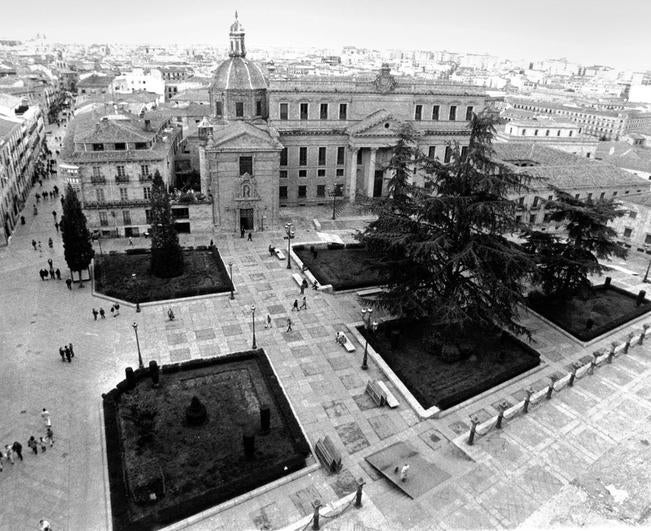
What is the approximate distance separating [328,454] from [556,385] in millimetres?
15586

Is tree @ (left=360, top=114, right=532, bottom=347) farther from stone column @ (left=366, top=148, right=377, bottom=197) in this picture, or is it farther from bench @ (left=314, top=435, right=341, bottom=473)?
stone column @ (left=366, top=148, right=377, bottom=197)

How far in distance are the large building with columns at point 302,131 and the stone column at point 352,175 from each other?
136mm

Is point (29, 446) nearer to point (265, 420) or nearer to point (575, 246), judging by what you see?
point (265, 420)

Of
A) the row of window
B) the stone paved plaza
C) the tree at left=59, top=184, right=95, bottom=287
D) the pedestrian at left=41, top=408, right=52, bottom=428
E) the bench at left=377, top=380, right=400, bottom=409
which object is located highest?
the row of window

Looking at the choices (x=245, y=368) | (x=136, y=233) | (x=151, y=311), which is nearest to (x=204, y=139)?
(x=136, y=233)

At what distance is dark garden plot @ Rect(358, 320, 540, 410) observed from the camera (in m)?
29.9

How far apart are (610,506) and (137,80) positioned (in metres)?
146

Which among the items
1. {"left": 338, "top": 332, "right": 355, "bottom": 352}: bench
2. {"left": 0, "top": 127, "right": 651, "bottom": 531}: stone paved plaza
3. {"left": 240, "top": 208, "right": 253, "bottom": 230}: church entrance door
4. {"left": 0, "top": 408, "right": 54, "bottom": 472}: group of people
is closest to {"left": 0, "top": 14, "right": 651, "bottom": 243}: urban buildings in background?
{"left": 240, "top": 208, "right": 253, "bottom": 230}: church entrance door

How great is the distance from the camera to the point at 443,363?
3266 cm

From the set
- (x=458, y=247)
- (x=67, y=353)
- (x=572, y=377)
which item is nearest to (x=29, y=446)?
(x=67, y=353)

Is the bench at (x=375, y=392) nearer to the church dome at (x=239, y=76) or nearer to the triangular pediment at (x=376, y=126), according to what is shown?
the triangular pediment at (x=376, y=126)

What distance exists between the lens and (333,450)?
Result: 24344 millimetres

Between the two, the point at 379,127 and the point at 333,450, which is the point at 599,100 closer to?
the point at 379,127

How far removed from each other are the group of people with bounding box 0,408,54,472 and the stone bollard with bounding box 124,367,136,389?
4.36 m
